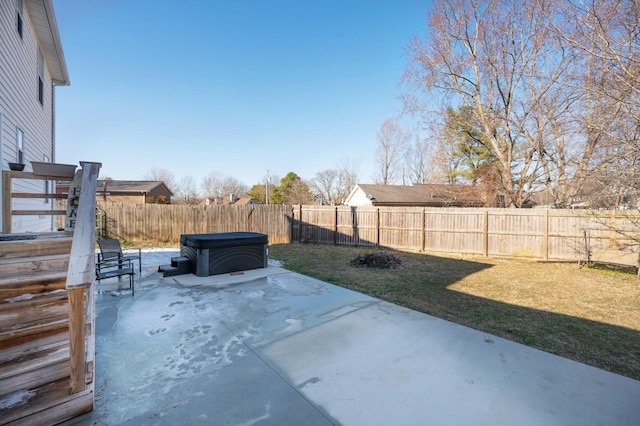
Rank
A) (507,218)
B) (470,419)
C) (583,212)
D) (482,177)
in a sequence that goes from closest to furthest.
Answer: (470,419) < (583,212) < (507,218) < (482,177)

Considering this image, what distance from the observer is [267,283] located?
5.63 meters

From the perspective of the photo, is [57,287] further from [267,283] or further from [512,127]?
[512,127]

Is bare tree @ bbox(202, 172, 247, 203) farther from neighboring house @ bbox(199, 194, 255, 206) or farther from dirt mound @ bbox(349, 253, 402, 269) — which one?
dirt mound @ bbox(349, 253, 402, 269)

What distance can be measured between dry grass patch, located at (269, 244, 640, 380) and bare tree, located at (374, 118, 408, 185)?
20.1 m

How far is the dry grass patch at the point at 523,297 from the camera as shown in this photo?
339 centimetres

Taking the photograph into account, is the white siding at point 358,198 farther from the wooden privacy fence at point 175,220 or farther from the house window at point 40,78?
the house window at point 40,78

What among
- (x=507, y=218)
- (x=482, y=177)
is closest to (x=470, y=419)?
(x=507, y=218)

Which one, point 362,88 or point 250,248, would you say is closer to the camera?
point 250,248

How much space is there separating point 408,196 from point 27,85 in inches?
829

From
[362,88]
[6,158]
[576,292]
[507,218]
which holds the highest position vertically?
[362,88]

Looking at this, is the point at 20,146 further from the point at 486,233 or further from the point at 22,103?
the point at 486,233

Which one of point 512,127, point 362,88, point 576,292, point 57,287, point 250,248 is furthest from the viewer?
point 362,88

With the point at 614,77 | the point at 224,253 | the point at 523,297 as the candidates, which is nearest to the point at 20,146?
the point at 224,253

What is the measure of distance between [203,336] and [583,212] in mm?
10297
